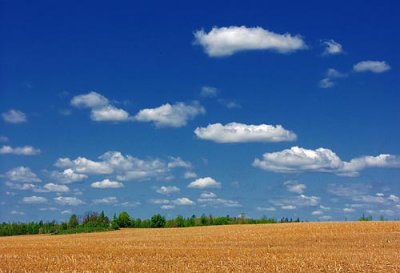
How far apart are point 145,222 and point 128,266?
257ft

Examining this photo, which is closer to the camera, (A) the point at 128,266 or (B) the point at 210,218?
(A) the point at 128,266

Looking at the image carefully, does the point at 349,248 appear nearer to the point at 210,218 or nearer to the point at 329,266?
the point at 329,266

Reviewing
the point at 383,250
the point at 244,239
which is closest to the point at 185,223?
the point at 244,239

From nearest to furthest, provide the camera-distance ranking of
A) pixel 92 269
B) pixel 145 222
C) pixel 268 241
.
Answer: pixel 92 269 < pixel 268 241 < pixel 145 222

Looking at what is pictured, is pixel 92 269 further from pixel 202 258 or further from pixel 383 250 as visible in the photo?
pixel 383 250

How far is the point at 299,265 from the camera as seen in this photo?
31.5m

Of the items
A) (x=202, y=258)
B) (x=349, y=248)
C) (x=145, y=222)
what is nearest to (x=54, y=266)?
(x=202, y=258)

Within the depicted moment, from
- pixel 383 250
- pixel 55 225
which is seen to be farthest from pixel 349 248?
pixel 55 225

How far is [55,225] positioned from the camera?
363 feet

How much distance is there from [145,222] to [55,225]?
17.2 meters

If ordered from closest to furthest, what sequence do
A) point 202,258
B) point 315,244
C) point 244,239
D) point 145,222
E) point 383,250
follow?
point 202,258 < point 383,250 < point 315,244 < point 244,239 < point 145,222

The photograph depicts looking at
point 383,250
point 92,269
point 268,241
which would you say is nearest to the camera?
point 92,269

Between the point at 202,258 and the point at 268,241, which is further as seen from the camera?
the point at 268,241

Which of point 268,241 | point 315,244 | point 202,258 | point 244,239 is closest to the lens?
point 202,258
